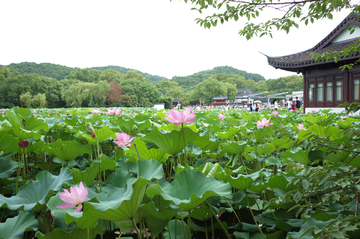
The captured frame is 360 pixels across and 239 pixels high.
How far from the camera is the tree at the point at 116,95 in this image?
38938 millimetres

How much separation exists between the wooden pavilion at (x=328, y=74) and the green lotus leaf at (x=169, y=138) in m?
9.83

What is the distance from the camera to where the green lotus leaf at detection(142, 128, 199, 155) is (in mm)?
878

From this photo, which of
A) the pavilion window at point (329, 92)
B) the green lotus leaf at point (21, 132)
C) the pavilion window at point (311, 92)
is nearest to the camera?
the green lotus leaf at point (21, 132)

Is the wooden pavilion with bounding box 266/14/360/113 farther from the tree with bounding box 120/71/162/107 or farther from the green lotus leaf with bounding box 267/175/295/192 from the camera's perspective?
the tree with bounding box 120/71/162/107

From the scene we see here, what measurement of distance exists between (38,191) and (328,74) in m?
11.7

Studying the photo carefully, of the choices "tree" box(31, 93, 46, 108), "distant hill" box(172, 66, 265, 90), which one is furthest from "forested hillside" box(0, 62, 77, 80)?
"distant hill" box(172, 66, 265, 90)

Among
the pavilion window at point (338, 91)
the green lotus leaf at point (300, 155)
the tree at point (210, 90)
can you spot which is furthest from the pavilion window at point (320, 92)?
the tree at point (210, 90)

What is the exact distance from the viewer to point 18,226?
2.42 feet

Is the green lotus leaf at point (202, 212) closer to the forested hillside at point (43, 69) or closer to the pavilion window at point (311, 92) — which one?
the pavilion window at point (311, 92)

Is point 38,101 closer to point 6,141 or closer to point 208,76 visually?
point 6,141

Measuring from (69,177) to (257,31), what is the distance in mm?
2391

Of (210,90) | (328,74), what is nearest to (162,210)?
(328,74)

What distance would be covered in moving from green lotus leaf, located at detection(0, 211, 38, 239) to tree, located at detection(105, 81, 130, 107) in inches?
1573

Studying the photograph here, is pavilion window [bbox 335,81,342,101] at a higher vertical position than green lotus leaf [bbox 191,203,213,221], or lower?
higher
